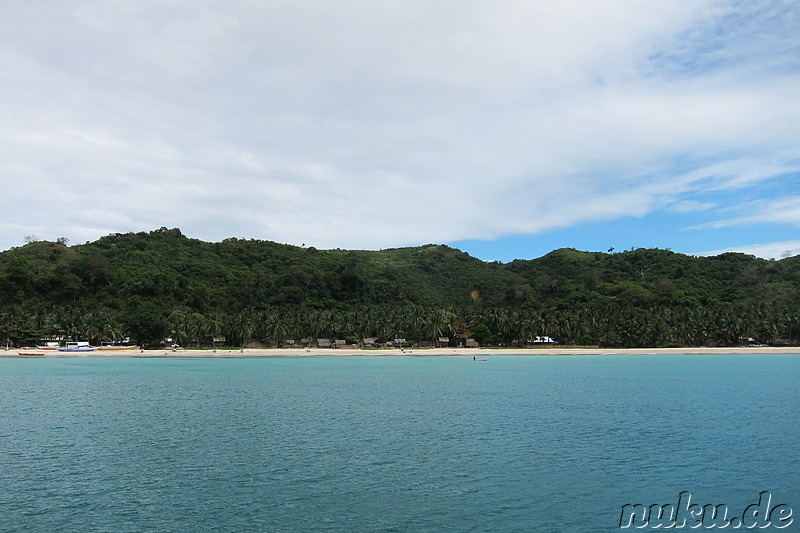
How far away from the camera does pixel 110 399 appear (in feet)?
134

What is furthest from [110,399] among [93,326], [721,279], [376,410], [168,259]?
[721,279]

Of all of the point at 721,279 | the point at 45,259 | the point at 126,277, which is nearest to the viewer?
the point at 126,277

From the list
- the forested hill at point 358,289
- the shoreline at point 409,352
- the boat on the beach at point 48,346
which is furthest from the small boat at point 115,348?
the boat on the beach at point 48,346

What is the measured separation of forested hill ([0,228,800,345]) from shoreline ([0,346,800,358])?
5691 mm

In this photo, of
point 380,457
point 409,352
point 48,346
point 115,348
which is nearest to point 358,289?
point 409,352

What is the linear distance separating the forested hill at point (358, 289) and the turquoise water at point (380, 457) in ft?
223

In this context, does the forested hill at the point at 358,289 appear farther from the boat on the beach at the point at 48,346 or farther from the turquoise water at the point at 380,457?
the turquoise water at the point at 380,457

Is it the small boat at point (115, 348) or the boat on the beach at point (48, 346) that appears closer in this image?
the boat on the beach at point (48, 346)

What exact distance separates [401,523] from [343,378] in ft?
139

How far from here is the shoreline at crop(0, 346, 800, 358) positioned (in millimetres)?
95812

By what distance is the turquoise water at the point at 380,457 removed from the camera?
16734 mm

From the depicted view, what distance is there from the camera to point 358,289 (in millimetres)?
147250

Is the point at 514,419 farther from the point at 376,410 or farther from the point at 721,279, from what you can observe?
the point at 721,279

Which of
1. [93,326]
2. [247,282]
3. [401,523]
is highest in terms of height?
[247,282]
